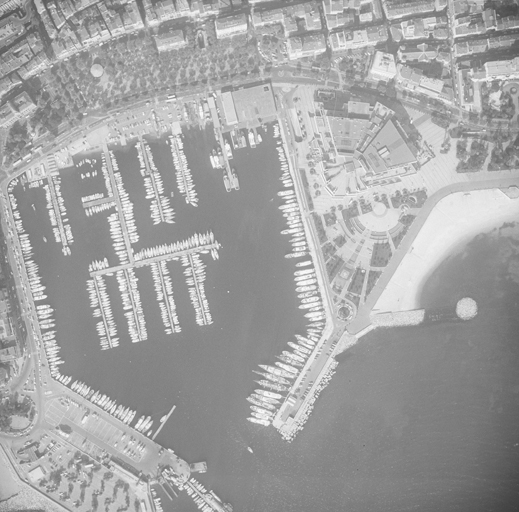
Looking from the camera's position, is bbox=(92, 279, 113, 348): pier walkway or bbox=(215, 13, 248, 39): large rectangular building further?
bbox=(92, 279, 113, 348): pier walkway

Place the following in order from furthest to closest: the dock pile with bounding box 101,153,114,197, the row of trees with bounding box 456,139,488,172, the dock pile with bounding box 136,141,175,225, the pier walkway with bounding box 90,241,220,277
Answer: the dock pile with bounding box 101,153,114,197, the dock pile with bounding box 136,141,175,225, the pier walkway with bounding box 90,241,220,277, the row of trees with bounding box 456,139,488,172

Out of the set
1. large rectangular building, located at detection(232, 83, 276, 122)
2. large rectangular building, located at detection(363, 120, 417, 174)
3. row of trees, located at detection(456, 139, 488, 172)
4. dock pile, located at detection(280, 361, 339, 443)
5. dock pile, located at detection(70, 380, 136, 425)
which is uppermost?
large rectangular building, located at detection(232, 83, 276, 122)

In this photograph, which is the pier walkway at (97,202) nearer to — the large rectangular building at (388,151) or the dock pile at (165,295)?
the dock pile at (165,295)

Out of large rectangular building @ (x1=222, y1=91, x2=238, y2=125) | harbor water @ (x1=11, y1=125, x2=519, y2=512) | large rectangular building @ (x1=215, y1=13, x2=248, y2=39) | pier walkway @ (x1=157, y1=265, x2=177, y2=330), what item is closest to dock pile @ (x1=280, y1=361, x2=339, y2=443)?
harbor water @ (x1=11, y1=125, x2=519, y2=512)

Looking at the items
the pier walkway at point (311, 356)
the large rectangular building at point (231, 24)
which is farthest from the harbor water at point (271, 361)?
the large rectangular building at point (231, 24)

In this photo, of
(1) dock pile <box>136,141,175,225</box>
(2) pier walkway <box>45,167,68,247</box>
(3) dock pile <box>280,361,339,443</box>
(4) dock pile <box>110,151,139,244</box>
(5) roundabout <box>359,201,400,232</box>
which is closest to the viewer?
(5) roundabout <box>359,201,400,232</box>

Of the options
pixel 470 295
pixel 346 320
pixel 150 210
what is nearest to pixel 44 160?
pixel 150 210

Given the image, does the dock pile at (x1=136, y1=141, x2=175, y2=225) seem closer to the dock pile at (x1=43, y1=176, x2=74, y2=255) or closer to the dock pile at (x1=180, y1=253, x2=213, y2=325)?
the dock pile at (x1=180, y1=253, x2=213, y2=325)
